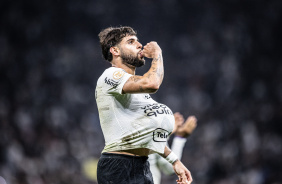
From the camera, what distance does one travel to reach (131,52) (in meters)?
3.42

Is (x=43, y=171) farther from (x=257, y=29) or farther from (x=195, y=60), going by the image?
(x=257, y=29)

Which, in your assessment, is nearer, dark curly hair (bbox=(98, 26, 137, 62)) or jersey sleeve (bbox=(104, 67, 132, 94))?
jersey sleeve (bbox=(104, 67, 132, 94))

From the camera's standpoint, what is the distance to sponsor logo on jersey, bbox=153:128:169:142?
3.01 m

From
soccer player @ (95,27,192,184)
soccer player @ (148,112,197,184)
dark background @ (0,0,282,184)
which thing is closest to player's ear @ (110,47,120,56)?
soccer player @ (95,27,192,184)

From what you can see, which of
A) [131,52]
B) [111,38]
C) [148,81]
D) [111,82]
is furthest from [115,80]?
[111,38]

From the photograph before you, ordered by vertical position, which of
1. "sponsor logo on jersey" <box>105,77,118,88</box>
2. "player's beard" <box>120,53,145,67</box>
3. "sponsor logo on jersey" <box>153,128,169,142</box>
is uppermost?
"player's beard" <box>120,53,145,67</box>

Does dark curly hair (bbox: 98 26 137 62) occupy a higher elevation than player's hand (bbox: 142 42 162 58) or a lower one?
higher

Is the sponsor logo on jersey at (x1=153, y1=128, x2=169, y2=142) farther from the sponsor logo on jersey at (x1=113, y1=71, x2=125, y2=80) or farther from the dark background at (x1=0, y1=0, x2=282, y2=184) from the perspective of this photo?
the dark background at (x1=0, y1=0, x2=282, y2=184)

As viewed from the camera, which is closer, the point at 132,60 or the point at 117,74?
the point at 117,74

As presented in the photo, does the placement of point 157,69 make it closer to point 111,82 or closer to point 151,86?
point 151,86

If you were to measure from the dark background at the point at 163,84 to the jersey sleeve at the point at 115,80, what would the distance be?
237 inches

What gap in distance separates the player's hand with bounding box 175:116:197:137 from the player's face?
174 centimetres

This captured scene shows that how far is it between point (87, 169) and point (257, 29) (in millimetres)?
7055

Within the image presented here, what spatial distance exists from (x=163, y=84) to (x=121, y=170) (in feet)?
27.7
